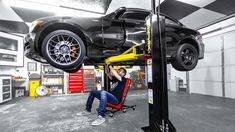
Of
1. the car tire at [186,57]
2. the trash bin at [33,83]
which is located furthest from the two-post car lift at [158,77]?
the trash bin at [33,83]

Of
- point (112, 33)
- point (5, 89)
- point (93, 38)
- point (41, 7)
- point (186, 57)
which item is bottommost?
point (5, 89)

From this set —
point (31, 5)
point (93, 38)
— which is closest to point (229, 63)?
point (93, 38)

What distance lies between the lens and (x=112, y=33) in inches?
89.6

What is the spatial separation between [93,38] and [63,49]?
509mm

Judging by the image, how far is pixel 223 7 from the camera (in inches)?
142

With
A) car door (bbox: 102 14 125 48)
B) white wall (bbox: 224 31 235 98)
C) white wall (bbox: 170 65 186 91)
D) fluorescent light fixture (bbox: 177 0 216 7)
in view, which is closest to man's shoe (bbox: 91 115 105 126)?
car door (bbox: 102 14 125 48)

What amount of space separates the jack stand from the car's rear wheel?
1.16 metres

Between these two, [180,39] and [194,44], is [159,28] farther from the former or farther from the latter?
[194,44]

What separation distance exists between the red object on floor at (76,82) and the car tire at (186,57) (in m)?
4.36

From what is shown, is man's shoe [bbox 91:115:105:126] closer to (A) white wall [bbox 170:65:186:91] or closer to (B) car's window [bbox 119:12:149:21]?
(B) car's window [bbox 119:12:149:21]

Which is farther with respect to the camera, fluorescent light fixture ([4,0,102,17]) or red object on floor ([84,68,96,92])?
red object on floor ([84,68,96,92])

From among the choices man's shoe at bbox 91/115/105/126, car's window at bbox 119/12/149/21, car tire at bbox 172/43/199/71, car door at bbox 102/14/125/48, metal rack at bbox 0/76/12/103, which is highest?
car's window at bbox 119/12/149/21

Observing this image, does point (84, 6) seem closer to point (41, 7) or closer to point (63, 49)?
point (41, 7)

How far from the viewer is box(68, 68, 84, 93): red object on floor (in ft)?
19.3
